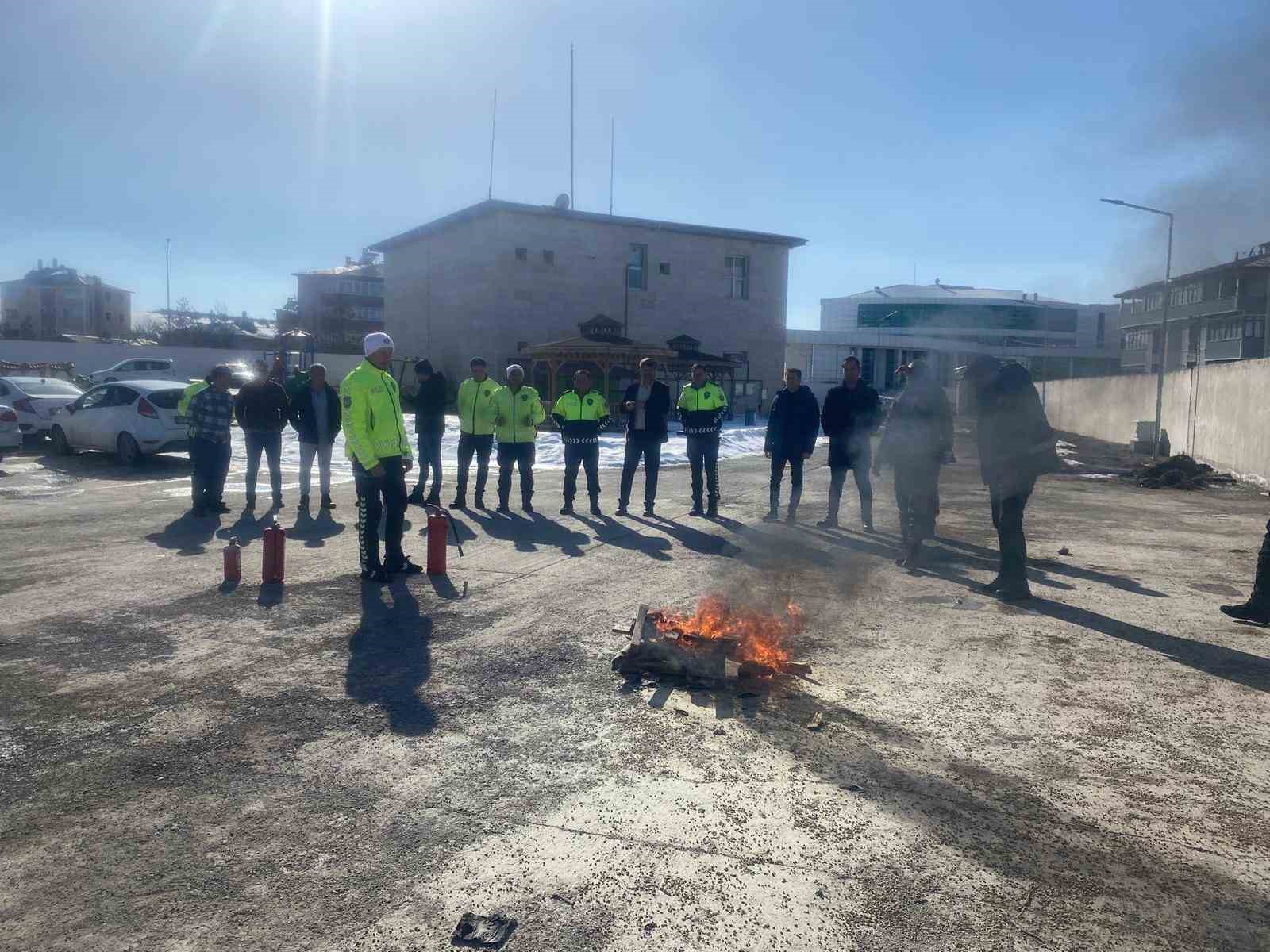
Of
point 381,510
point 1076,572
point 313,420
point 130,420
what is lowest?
point 1076,572

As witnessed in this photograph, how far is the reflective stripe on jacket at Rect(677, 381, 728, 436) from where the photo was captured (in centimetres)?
1167

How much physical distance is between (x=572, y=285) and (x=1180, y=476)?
27773mm

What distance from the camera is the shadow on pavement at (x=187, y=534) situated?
905cm

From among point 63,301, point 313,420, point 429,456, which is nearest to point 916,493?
point 429,456

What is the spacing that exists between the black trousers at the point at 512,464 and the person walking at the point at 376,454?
3.93 metres

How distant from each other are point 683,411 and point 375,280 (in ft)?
230

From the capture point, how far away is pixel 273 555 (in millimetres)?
7352

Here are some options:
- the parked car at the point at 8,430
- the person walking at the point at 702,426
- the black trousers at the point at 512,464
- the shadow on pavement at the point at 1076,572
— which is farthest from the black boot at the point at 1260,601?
the parked car at the point at 8,430

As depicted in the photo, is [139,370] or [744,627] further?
Answer: [139,370]

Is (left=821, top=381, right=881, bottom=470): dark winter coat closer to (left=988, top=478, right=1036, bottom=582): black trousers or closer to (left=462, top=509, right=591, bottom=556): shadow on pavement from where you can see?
(left=462, top=509, right=591, bottom=556): shadow on pavement

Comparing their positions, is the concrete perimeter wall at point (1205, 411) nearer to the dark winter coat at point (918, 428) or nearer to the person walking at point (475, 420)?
the dark winter coat at point (918, 428)

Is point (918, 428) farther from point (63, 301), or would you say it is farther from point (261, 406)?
point (63, 301)

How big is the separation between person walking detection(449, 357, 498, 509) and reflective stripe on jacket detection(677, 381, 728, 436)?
98.0 inches

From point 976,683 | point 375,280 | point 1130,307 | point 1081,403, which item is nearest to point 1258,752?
point 976,683
